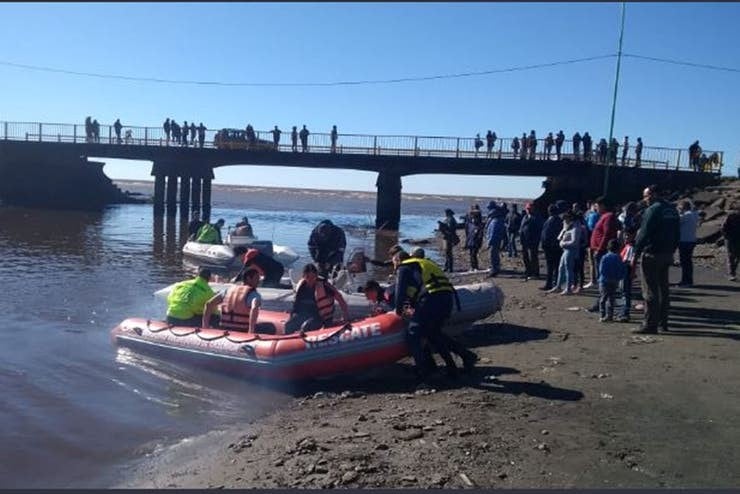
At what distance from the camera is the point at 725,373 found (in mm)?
6898

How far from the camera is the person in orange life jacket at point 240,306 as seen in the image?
845cm

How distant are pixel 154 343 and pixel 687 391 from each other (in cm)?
626

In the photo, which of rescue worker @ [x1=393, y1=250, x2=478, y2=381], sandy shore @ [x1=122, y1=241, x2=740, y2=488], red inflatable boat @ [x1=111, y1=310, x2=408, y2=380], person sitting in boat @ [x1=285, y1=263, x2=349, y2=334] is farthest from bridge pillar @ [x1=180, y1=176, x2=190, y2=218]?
rescue worker @ [x1=393, y1=250, x2=478, y2=381]

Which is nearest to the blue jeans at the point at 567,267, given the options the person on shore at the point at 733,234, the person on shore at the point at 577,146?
the person on shore at the point at 733,234

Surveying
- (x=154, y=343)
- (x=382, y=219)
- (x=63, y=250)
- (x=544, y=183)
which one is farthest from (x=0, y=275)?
(x=544, y=183)

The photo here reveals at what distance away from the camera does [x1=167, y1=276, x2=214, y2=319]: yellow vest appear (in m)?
9.30

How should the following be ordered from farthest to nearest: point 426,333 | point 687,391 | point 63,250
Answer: point 63,250, point 426,333, point 687,391

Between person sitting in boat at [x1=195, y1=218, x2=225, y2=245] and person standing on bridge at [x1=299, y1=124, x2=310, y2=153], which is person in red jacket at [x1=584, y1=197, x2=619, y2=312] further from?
person standing on bridge at [x1=299, y1=124, x2=310, y2=153]

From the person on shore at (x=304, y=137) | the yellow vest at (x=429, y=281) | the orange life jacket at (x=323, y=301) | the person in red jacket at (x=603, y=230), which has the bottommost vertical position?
the orange life jacket at (x=323, y=301)

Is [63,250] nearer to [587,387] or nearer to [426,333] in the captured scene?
[426,333]

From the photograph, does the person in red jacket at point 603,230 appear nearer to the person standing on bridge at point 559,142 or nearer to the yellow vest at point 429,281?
the yellow vest at point 429,281

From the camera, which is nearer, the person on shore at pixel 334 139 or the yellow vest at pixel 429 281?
the yellow vest at pixel 429 281

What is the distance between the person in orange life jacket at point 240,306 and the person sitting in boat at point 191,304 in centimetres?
36

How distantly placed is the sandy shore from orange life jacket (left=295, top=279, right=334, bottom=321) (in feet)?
3.20
